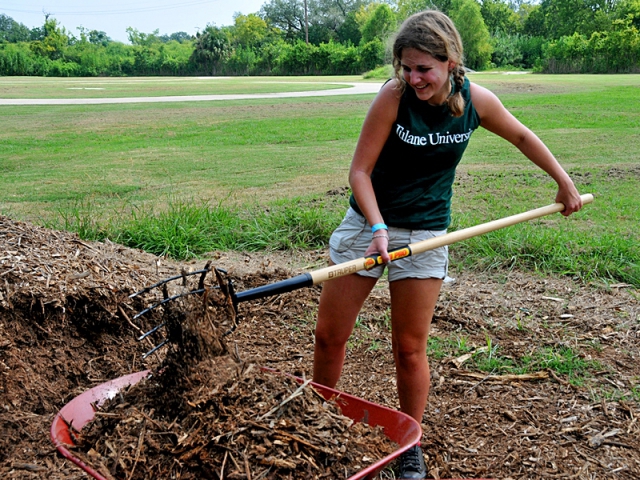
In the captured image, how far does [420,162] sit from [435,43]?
0.48 m

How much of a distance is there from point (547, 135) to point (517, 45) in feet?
116

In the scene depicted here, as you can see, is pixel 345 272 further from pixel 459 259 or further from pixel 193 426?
pixel 459 259

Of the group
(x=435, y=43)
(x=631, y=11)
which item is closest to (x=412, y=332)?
→ (x=435, y=43)

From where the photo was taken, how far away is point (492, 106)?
2756 mm

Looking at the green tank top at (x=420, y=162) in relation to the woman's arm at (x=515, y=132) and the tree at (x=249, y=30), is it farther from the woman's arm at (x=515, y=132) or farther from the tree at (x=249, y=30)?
the tree at (x=249, y=30)

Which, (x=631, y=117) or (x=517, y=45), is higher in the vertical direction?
(x=517, y=45)

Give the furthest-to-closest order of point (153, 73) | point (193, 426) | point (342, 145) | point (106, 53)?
point (106, 53) < point (153, 73) < point (342, 145) < point (193, 426)

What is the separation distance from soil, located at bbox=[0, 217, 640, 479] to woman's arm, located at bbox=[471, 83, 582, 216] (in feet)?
3.73

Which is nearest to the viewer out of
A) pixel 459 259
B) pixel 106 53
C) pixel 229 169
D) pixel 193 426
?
pixel 193 426

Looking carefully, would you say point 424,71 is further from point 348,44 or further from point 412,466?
point 348,44

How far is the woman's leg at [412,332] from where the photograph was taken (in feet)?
9.10

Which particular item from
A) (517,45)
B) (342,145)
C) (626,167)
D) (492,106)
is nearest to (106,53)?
(517,45)

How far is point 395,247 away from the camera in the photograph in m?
2.81

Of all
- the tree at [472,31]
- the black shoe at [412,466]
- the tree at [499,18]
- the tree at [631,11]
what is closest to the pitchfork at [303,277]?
the black shoe at [412,466]
